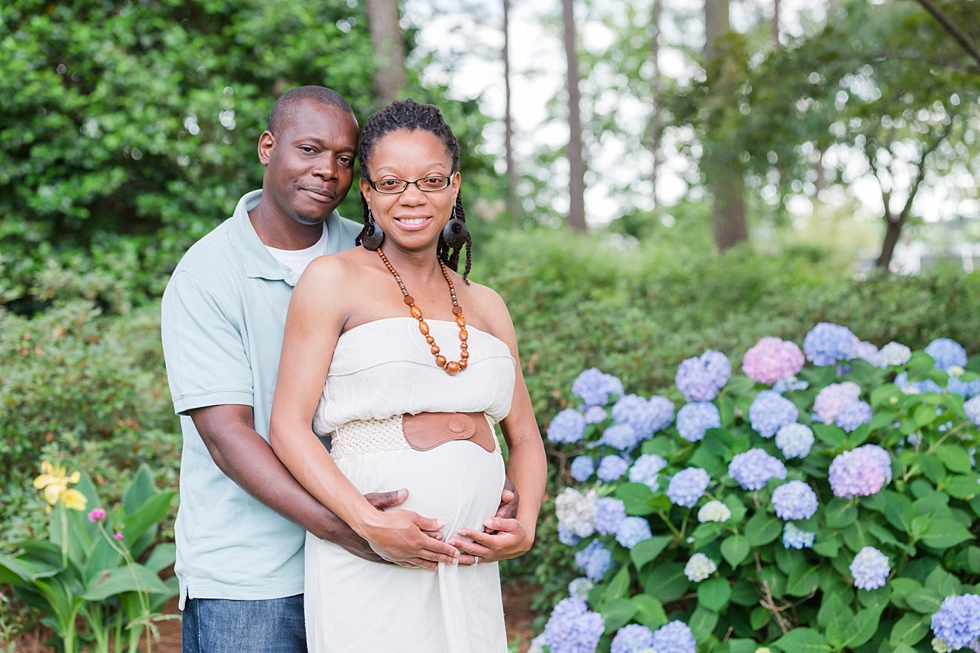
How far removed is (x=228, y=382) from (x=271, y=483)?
0.26 metres

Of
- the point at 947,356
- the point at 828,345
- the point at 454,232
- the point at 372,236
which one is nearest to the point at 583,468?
the point at 828,345

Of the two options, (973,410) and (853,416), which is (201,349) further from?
(973,410)

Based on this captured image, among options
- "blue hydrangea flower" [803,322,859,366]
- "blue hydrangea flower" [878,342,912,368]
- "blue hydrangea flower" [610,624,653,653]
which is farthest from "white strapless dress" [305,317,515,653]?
"blue hydrangea flower" [878,342,912,368]

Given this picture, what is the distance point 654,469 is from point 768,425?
471 millimetres

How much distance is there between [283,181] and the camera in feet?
6.75

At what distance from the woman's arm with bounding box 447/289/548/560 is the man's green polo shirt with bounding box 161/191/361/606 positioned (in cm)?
46

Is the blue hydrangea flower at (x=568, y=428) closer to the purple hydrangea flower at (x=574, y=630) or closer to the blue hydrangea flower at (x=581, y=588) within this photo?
the blue hydrangea flower at (x=581, y=588)

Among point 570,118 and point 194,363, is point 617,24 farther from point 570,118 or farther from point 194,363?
point 194,363

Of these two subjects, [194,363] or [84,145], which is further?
[84,145]

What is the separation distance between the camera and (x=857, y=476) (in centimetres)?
294

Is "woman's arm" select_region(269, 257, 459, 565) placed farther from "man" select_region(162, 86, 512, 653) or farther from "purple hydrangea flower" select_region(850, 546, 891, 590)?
"purple hydrangea flower" select_region(850, 546, 891, 590)

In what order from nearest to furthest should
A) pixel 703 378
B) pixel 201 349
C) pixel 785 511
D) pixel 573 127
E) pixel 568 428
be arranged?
pixel 201 349
pixel 785 511
pixel 703 378
pixel 568 428
pixel 573 127

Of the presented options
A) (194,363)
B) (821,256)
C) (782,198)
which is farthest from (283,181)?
(821,256)

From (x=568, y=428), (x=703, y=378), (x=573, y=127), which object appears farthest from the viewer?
(x=573, y=127)
